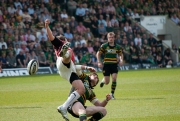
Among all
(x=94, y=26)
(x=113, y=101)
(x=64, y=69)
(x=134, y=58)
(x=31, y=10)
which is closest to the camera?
(x=64, y=69)

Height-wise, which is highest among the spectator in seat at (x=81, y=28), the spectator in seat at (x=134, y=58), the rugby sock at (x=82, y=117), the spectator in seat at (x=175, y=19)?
the rugby sock at (x=82, y=117)

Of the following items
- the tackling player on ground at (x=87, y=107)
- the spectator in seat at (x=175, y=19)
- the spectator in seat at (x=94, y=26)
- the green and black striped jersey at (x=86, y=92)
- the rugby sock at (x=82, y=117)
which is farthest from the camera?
the spectator in seat at (x=175, y=19)

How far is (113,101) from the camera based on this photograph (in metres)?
16.8

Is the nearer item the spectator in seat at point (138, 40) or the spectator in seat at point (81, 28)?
the spectator in seat at point (81, 28)

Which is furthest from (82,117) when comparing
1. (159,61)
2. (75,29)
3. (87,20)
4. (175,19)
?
(175,19)

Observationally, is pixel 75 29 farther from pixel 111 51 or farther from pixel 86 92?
pixel 86 92

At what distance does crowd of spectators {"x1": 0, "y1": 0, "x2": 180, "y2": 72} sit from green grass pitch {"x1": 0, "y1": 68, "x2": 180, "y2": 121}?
5.35 meters

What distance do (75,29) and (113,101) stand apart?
17.7 metres

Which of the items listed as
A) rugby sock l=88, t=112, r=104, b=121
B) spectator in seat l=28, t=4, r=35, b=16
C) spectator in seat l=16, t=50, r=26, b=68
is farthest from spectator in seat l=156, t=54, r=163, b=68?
rugby sock l=88, t=112, r=104, b=121

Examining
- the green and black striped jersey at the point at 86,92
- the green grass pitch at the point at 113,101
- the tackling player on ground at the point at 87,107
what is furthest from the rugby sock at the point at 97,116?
the green grass pitch at the point at 113,101

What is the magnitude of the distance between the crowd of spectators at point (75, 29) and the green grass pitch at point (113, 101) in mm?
5353

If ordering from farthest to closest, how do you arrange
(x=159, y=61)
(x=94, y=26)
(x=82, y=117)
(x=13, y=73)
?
(x=159, y=61) < (x=94, y=26) < (x=13, y=73) < (x=82, y=117)

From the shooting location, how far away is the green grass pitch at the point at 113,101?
13.2m

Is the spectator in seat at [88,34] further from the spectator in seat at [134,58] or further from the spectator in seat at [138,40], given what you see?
the spectator in seat at [138,40]
